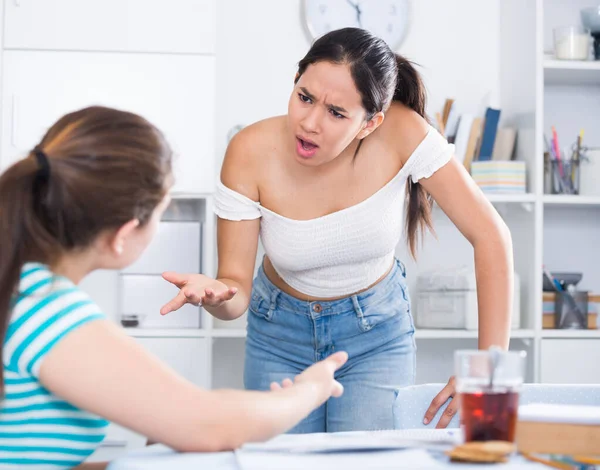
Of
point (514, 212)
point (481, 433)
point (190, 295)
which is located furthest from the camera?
point (514, 212)

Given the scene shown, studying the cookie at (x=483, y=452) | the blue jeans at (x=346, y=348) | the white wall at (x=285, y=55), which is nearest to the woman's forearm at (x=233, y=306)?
the blue jeans at (x=346, y=348)

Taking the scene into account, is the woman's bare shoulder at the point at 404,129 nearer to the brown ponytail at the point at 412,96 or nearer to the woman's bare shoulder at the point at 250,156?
the brown ponytail at the point at 412,96

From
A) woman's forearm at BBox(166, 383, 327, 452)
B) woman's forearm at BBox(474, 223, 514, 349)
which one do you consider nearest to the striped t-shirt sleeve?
woman's forearm at BBox(166, 383, 327, 452)

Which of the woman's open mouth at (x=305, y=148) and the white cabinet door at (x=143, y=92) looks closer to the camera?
the woman's open mouth at (x=305, y=148)

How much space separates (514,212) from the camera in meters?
3.01

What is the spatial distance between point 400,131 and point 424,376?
1609 millimetres

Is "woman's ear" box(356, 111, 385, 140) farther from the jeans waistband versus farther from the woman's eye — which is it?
the jeans waistband

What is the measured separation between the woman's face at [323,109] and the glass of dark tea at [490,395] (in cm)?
76

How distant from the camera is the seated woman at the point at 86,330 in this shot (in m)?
0.85

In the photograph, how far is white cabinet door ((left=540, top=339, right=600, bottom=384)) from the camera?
2775 mm

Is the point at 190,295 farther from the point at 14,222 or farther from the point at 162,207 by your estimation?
the point at 14,222

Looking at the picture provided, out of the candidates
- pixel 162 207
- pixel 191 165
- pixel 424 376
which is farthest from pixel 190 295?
pixel 424 376

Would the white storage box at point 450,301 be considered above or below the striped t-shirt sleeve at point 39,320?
below

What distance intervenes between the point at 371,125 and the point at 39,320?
92 cm
